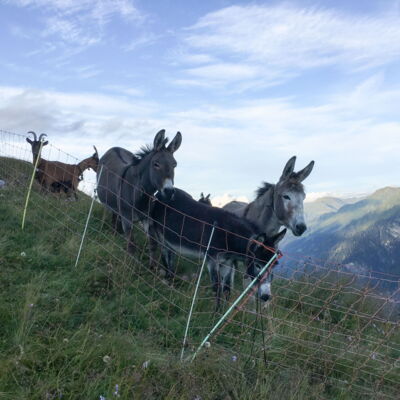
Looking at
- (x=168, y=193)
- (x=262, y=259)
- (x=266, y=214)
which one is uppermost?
(x=168, y=193)

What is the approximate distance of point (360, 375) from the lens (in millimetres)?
4980

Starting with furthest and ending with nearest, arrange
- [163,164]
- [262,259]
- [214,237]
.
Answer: [163,164]
[214,237]
[262,259]

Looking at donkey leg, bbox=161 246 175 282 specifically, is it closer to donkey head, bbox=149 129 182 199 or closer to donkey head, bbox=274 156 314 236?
donkey head, bbox=149 129 182 199

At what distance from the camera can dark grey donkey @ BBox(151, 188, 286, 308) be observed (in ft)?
18.6

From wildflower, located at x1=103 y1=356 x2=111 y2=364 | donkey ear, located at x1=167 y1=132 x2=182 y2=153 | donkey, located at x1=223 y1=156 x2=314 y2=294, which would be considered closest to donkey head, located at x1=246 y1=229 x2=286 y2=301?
donkey, located at x1=223 y1=156 x2=314 y2=294

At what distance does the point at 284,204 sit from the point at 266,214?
0.59 m

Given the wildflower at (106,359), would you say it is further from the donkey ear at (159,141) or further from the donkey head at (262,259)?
the donkey ear at (159,141)

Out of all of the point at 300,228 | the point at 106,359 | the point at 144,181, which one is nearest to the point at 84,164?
the point at 144,181

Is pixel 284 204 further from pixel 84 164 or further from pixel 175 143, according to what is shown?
pixel 84 164

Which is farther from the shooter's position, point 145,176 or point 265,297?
point 145,176

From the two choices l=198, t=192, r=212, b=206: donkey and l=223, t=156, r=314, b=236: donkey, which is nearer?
l=223, t=156, r=314, b=236: donkey

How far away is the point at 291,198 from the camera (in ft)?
24.0

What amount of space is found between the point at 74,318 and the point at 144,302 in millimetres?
1441

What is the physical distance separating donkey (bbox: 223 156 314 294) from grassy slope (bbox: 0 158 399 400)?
5.70 feet
